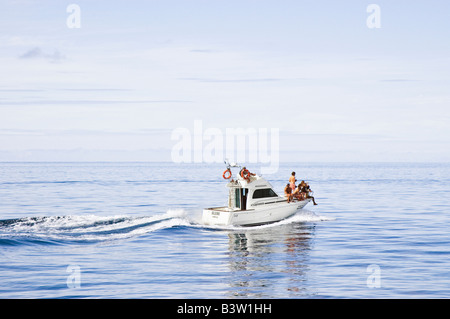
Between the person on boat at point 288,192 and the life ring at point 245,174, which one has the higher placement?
the life ring at point 245,174

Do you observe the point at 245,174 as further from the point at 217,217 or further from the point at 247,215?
the point at 217,217

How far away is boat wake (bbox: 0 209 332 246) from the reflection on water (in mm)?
2337

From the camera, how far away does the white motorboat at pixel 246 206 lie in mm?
36156

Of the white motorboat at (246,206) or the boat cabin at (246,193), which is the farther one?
the boat cabin at (246,193)

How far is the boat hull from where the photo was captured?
36.0m

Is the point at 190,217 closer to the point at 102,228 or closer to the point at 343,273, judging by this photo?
the point at 102,228

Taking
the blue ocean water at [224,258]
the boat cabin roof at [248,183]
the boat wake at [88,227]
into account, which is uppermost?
the boat cabin roof at [248,183]

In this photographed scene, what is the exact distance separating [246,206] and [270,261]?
1165 cm

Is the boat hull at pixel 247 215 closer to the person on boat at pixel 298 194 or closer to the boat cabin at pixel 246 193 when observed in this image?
the boat cabin at pixel 246 193

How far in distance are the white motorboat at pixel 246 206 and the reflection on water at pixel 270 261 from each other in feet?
2.94

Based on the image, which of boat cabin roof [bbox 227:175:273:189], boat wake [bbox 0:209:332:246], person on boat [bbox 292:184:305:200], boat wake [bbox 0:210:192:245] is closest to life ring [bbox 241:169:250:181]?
boat cabin roof [bbox 227:175:273:189]

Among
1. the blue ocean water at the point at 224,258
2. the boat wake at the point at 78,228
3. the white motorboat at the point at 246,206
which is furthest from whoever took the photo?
the white motorboat at the point at 246,206

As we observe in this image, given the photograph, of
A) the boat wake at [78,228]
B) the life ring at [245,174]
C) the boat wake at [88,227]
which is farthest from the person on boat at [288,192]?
the boat wake at [78,228]

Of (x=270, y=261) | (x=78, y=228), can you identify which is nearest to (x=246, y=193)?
(x=78, y=228)
